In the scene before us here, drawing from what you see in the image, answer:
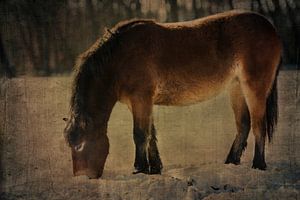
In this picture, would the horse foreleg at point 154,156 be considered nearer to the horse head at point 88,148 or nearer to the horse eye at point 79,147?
the horse head at point 88,148

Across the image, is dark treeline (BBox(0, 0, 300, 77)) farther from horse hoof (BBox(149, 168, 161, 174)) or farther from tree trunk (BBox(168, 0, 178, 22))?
horse hoof (BBox(149, 168, 161, 174))

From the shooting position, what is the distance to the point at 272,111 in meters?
3.64

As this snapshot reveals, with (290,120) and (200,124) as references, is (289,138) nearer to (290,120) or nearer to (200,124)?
(290,120)

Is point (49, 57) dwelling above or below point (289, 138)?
above

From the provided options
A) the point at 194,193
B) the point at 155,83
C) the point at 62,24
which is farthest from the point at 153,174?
the point at 62,24

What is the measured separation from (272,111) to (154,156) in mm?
961

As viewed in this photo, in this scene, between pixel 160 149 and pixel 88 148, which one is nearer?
pixel 88 148

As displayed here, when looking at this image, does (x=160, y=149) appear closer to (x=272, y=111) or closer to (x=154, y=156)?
(x=154, y=156)

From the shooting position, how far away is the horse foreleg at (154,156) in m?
3.57

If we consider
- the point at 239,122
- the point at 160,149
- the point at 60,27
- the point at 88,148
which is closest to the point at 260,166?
the point at 239,122

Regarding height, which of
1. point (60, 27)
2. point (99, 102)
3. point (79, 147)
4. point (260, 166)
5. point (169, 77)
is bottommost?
point (260, 166)

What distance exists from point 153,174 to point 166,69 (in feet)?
2.58

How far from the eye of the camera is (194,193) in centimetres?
349

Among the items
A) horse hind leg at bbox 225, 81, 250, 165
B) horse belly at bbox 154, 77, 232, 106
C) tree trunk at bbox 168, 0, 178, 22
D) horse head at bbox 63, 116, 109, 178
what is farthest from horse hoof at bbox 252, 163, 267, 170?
tree trunk at bbox 168, 0, 178, 22
